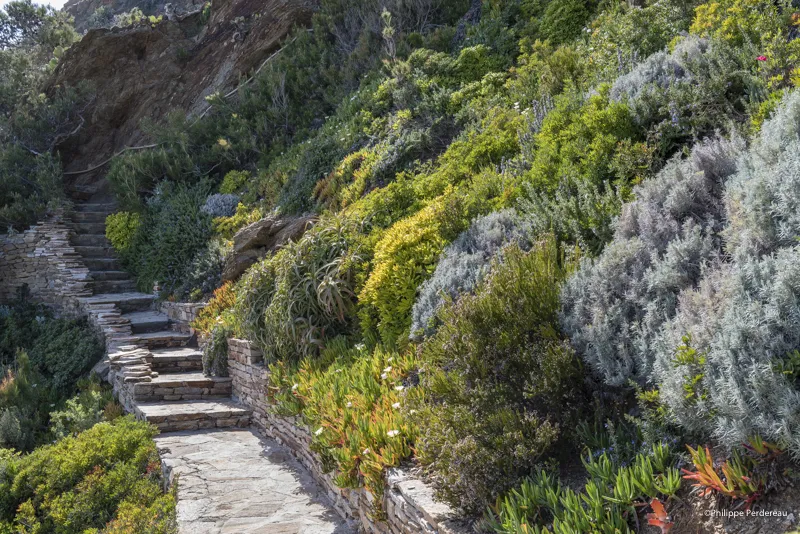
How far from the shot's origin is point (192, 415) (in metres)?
7.20

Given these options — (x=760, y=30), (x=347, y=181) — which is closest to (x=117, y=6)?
(x=347, y=181)

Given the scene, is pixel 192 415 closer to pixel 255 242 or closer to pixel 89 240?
pixel 255 242

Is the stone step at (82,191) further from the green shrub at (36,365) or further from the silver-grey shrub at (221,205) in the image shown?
the silver-grey shrub at (221,205)

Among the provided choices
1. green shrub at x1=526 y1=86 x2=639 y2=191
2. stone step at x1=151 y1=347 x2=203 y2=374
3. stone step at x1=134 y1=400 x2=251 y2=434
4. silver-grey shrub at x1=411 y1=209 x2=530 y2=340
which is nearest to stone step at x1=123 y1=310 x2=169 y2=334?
stone step at x1=151 y1=347 x2=203 y2=374

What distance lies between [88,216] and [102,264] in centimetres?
197

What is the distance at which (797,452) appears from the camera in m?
2.07

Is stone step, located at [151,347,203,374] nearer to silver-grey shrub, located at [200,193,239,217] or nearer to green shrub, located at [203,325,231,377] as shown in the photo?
green shrub, located at [203,325,231,377]

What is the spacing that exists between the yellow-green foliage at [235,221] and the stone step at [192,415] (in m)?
4.41

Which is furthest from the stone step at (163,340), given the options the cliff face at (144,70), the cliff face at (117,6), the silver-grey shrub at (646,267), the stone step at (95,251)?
the cliff face at (117,6)

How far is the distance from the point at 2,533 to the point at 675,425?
5.84 metres

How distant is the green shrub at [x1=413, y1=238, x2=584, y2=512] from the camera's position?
3.04 meters

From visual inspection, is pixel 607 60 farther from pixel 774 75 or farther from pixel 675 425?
pixel 675 425

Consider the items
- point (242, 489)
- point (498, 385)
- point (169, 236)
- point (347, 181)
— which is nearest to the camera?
point (498, 385)

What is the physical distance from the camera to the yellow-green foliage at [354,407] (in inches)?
155
